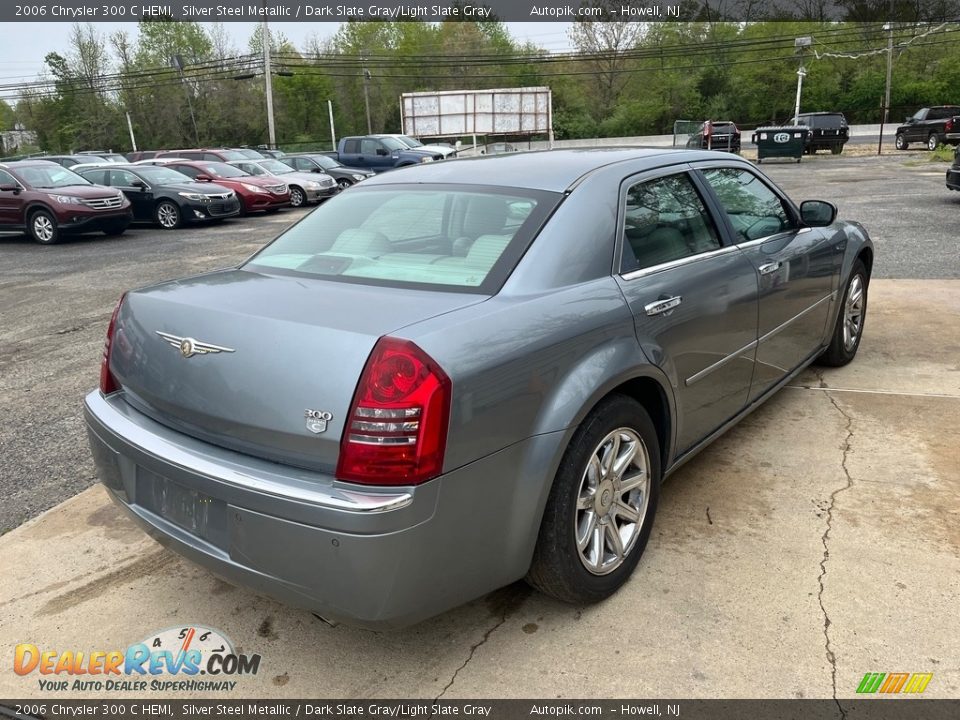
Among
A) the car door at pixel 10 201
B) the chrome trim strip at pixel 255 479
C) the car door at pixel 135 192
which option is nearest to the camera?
the chrome trim strip at pixel 255 479

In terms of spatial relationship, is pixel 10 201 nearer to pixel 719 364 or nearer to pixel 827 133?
pixel 719 364

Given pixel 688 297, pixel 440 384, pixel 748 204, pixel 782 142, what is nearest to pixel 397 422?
pixel 440 384

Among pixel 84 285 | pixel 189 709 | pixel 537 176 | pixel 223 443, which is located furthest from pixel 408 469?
pixel 84 285

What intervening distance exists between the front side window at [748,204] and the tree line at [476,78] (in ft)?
172

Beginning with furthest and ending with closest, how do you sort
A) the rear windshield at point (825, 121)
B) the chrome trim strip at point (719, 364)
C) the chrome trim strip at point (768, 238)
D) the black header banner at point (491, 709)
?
the rear windshield at point (825, 121) < the chrome trim strip at point (768, 238) < the chrome trim strip at point (719, 364) < the black header banner at point (491, 709)

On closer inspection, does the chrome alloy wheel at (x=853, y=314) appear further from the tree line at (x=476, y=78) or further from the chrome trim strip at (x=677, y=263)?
the tree line at (x=476, y=78)

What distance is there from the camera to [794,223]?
166 inches

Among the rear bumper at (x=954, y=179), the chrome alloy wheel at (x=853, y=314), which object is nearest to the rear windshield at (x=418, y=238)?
the chrome alloy wheel at (x=853, y=314)

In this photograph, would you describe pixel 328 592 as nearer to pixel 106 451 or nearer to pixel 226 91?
pixel 106 451

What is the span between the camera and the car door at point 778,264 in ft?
11.9

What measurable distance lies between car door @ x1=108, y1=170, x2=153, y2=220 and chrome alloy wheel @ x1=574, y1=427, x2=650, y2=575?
15.9 meters

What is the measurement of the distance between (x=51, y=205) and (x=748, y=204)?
13749mm

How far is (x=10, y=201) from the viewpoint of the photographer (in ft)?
46.6

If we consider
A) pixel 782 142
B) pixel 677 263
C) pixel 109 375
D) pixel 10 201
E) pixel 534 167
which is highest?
pixel 782 142
